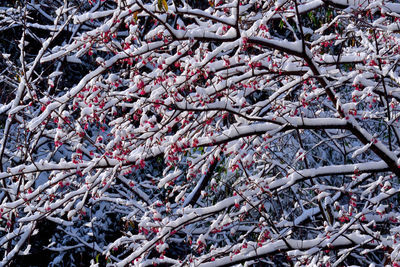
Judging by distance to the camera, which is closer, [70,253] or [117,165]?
[117,165]

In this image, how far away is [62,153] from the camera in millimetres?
8383

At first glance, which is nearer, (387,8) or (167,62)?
(387,8)

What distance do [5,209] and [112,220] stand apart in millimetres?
3825

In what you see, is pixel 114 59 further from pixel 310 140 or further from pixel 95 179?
pixel 310 140

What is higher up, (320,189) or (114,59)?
(114,59)

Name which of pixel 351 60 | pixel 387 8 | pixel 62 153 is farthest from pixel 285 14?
pixel 62 153

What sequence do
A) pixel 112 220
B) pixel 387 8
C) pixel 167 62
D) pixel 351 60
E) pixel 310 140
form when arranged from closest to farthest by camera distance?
pixel 387 8
pixel 167 62
pixel 351 60
pixel 310 140
pixel 112 220

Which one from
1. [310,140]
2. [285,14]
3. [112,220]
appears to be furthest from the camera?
[112,220]

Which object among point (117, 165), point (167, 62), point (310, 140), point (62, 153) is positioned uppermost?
point (167, 62)

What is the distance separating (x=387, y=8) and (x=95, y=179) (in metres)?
2.75

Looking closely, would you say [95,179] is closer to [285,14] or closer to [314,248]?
[314,248]

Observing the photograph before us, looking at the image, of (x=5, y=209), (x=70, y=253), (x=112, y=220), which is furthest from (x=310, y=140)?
(x=5, y=209)

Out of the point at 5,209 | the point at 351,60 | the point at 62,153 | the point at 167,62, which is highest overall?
the point at 167,62

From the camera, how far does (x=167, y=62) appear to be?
4.05 m
